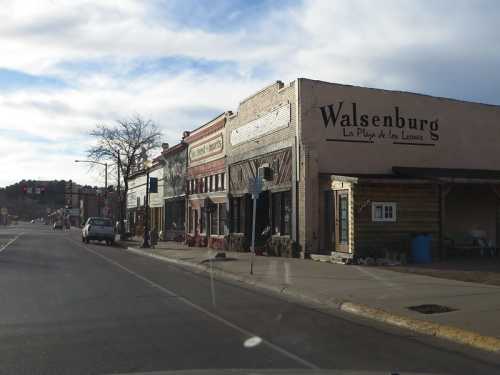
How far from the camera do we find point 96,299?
483 inches

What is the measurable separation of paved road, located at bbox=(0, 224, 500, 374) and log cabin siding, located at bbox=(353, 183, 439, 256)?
7.72 metres

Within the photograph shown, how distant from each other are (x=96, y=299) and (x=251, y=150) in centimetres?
1649

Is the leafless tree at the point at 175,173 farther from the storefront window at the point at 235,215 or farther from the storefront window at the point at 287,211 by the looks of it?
the storefront window at the point at 287,211

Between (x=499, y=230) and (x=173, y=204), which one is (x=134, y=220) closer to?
(x=173, y=204)

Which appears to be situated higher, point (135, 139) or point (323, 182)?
point (135, 139)

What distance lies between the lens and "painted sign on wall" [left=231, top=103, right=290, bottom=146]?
2445 centimetres

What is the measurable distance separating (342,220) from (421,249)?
2.91 metres

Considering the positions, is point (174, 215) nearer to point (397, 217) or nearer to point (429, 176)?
point (397, 217)

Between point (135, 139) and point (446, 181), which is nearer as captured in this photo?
point (446, 181)

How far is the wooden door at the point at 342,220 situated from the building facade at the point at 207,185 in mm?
10457

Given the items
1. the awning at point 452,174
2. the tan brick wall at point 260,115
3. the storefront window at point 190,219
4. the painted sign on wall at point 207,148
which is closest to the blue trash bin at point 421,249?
the awning at point 452,174

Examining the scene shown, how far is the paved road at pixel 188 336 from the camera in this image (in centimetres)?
703

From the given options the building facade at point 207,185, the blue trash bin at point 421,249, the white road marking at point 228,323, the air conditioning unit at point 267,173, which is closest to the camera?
the white road marking at point 228,323

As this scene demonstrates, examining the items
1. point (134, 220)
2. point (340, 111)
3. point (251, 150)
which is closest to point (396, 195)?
point (340, 111)
